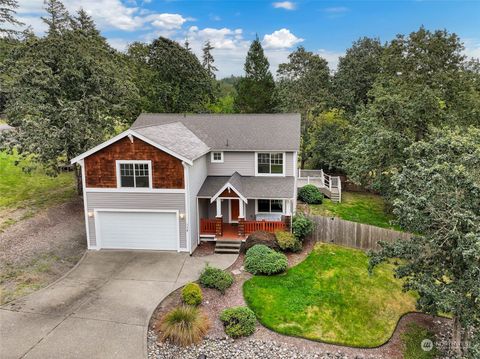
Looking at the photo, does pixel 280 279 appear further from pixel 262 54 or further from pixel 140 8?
pixel 262 54

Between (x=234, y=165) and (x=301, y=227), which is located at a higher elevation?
(x=234, y=165)

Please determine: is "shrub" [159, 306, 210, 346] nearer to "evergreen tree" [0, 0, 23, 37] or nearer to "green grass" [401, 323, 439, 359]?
"green grass" [401, 323, 439, 359]

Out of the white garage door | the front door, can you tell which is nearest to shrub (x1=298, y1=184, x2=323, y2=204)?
the front door

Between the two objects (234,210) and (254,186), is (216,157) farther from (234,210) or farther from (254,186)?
(234,210)

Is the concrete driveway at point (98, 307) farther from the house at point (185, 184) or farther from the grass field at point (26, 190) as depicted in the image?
the grass field at point (26, 190)

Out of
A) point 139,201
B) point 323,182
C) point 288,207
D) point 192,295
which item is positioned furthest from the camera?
point 323,182

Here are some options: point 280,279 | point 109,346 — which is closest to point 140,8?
point 280,279

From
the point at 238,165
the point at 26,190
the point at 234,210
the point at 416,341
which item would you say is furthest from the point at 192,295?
the point at 26,190
